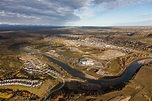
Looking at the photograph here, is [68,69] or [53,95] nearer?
[53,95]

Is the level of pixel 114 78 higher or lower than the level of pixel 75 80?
lower

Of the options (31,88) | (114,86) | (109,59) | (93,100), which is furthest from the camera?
(109,59)

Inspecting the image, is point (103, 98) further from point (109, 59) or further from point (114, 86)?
point (109, 59)

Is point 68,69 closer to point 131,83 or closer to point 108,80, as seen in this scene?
point 108,80

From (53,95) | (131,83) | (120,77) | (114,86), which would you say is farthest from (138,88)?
(53,95)

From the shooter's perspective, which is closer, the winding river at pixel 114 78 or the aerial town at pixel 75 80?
the aerial town at pixel 75 80

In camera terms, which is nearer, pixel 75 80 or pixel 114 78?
pixel 75 80

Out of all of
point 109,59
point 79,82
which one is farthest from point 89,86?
point 109,59

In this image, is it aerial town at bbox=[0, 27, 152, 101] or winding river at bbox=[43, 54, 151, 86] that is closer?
aerial town at bbox=[0, 27, 152, 101]

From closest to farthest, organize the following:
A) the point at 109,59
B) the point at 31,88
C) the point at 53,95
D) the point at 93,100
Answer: the point at 93,100
the point at 53,95
the point at 31,88
the point at 109,59
